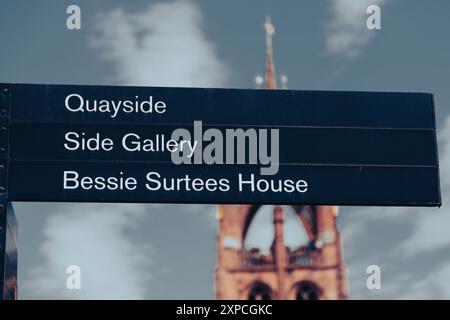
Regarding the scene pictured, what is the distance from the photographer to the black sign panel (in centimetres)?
1725

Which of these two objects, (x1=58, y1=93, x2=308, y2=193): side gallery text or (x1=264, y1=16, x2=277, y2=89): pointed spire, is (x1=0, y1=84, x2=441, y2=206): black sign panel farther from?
(x1=264, y1=16, x2=277, y2=89): pointed spire

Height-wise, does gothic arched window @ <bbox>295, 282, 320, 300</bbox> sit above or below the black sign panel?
above

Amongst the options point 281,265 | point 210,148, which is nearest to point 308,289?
point 281,265

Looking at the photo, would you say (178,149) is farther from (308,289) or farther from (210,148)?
(308,289)

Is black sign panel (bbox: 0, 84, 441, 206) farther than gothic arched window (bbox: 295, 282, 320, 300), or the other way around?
gothic arched window (bbox: 295, 282, 320, 300)

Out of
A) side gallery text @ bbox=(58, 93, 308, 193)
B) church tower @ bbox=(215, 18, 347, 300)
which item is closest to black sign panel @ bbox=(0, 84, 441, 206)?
side gallery text @ bbox=(58, 93, 308, 193)

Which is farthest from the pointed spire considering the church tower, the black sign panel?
the black sign panel

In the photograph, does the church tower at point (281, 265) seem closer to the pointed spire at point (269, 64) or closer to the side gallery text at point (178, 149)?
the pointed spire at point (269, 64)

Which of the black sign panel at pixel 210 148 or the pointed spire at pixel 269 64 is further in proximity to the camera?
the pointed spire at pixel 269 64

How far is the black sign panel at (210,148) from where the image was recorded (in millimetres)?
17250

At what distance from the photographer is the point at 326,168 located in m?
17.9

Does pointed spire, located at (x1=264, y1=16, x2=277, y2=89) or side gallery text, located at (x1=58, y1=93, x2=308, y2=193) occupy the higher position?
pointed spire, located at (x1=264, y1=16, x2=277, y2=89)

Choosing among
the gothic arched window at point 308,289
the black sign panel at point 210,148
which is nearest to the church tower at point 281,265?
the gothic arched window at point 308,289
